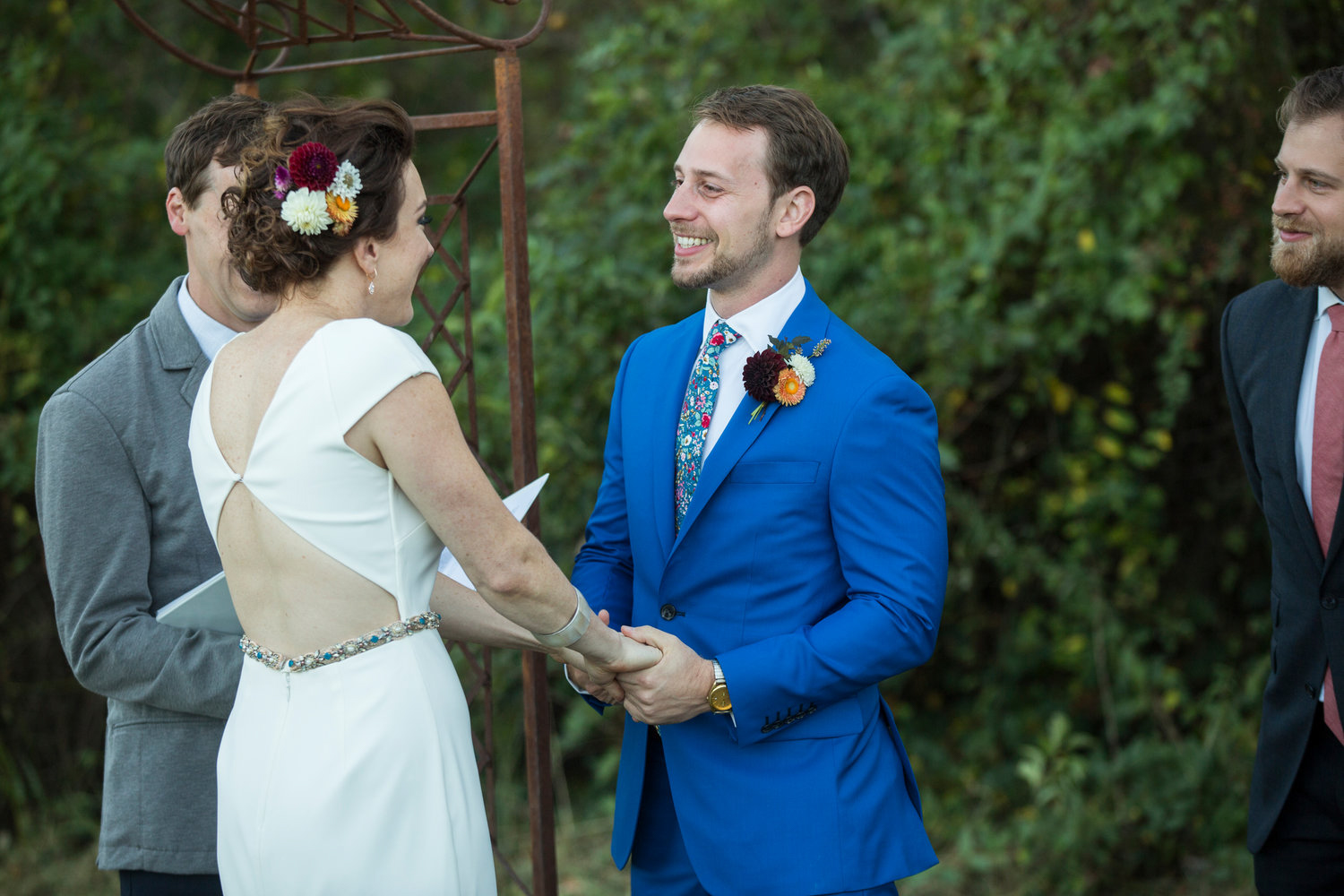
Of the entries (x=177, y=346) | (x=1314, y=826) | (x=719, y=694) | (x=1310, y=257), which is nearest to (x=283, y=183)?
(x=177, y=346)

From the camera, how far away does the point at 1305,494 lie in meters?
2.45

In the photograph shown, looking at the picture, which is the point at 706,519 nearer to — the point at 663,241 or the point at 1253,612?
the point at 663,241

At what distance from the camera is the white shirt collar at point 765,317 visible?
7.87 ft

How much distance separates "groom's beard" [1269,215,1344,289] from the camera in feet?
7.79

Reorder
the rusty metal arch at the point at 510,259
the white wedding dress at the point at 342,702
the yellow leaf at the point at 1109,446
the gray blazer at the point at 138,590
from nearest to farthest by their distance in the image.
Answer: the white wedding dress at the point at 342,702 → the gray blazer at the point at 138,590 → the rusty metal arch at the point at 510,259 → the yellow leaf at the point at 1109,446

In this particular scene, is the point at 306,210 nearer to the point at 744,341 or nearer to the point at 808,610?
the point at 744,341

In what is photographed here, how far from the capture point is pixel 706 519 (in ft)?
7.48

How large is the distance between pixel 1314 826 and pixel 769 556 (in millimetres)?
1320

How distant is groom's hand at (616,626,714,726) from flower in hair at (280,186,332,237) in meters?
0.92

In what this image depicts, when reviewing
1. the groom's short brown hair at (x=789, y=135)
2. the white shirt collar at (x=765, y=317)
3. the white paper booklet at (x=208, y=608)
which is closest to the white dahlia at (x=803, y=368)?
the white shirt collar at (x=765, y=317)

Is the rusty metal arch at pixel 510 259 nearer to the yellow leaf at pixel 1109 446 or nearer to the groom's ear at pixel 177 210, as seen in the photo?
the groom's ear at pixel 177 210

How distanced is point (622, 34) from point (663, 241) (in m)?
0.96

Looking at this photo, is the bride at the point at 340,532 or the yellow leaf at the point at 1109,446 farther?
the yellow leaf at the point at 1109,446

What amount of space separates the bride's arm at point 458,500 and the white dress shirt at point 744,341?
55 centimetres
